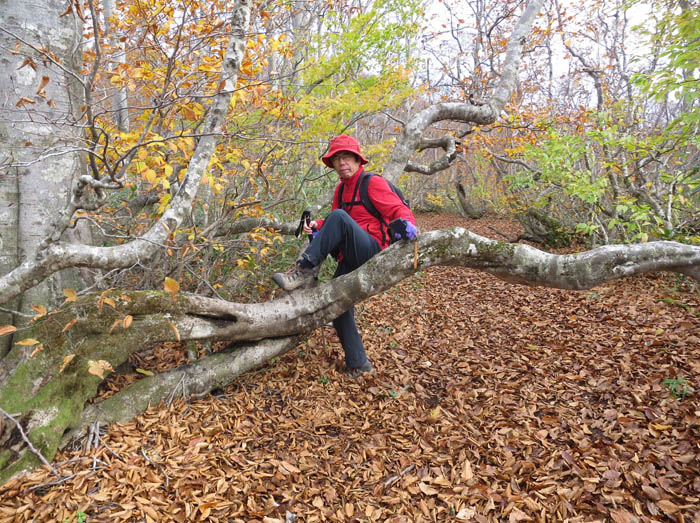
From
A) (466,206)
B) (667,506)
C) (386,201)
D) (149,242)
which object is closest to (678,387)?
(667,506)

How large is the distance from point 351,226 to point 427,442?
5.83ft

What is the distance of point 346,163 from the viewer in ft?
10.7

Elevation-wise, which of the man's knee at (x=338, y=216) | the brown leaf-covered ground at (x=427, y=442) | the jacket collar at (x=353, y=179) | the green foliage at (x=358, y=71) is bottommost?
the brown leaf-covered ground at (x=427, y=442)

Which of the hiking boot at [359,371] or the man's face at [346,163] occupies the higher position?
the man's face at [346,163]

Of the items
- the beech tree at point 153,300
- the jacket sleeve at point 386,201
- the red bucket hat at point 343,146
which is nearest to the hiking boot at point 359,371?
the beech tree at point 153,300

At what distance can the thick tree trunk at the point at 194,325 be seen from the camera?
241 centimetres

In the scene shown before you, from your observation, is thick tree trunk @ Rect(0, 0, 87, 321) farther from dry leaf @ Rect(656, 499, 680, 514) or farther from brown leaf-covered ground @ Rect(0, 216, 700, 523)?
dry leaf @ Rect(656, 499, 680, 514)

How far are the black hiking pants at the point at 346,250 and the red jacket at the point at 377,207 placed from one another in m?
0.13

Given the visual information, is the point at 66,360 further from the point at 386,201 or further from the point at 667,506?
the point at 667,506

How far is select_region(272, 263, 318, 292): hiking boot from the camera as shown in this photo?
10.5 ft

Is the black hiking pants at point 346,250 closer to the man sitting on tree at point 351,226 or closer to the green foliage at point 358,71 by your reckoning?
the man sitting on tree at point 351,226

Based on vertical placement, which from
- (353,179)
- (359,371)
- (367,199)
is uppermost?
(353,179)

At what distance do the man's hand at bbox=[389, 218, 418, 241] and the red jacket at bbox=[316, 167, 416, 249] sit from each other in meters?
0.08

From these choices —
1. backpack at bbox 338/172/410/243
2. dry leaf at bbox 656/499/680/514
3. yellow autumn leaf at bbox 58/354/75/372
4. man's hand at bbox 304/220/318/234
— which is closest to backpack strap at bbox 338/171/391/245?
backpack at bbox 338/172/410/243
